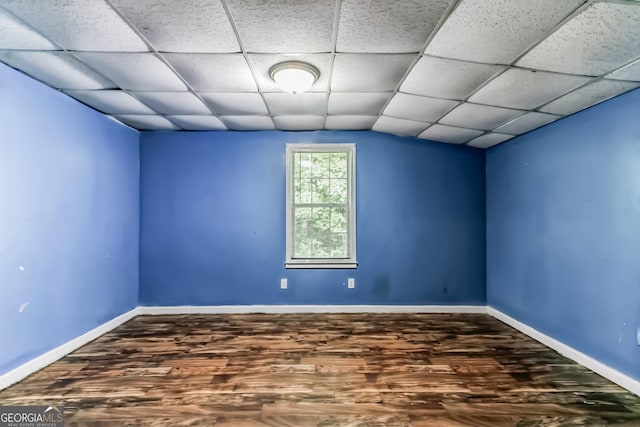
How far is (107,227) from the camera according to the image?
3.22 meters

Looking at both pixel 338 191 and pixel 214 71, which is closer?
pixel 214 71

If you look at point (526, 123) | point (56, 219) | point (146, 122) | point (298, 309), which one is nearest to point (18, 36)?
point (56, 219)

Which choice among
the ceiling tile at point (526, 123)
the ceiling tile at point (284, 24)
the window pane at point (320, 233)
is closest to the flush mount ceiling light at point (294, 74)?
the ceiling tile at point (284, 24)

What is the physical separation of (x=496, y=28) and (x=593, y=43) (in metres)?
0.54

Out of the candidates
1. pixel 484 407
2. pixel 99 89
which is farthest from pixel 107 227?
pixel 484 407

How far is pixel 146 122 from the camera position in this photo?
343cm

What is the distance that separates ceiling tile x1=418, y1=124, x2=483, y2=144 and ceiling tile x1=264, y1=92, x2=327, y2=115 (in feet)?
4.33

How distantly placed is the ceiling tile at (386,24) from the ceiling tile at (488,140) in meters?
2.04

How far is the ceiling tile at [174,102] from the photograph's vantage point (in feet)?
8.66

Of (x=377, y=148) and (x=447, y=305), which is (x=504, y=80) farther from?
(x=447, y=305)

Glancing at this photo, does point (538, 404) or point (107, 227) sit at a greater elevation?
point (107, 227)

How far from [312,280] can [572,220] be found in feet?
8.86

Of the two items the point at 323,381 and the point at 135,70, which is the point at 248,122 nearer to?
the point at 135,70

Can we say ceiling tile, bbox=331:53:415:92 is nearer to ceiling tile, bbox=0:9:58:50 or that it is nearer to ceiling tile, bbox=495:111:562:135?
ceiling tile, bbox=495:111:562:135
